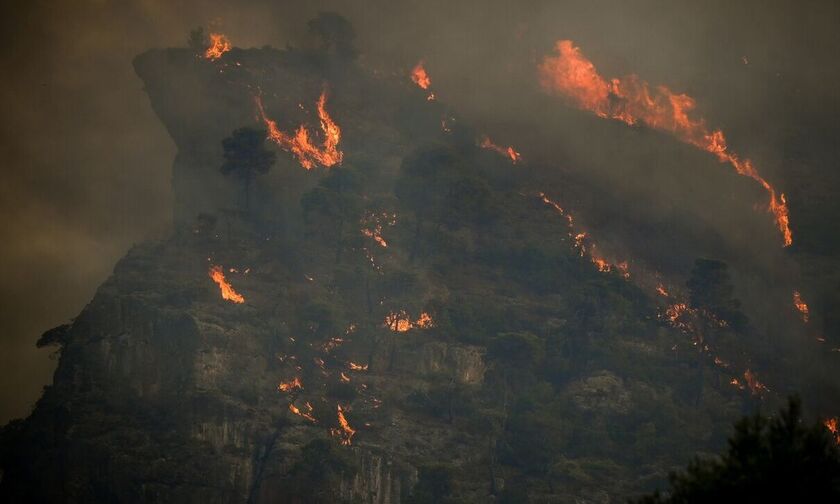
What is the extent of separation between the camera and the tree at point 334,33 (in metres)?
188

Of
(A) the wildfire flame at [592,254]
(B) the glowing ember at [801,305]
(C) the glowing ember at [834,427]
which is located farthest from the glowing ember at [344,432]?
(B) the glowing ember at [801,305]

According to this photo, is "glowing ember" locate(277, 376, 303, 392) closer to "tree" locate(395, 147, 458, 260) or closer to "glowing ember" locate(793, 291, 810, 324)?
"tree" locate(395, 147, 458, 260)

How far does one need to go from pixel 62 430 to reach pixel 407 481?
49.9 m

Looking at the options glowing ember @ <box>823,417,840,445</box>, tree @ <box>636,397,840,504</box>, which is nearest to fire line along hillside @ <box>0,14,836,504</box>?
glowing ember @ <box>823,417,840,445</box>

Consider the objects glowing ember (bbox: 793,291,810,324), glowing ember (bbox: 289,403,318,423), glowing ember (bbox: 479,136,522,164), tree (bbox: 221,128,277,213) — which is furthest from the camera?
glowing ember (bbox: 479,136,522,164)

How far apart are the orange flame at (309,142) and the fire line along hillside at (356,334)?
1.57 ft

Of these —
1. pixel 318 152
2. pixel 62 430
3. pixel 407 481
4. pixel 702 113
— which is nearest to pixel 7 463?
pixel 62 430

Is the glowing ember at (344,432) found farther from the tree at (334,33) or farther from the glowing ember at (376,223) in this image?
the tree at (334,33)

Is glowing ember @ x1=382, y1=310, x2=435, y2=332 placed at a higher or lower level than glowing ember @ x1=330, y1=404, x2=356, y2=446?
higher

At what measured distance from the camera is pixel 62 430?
115m

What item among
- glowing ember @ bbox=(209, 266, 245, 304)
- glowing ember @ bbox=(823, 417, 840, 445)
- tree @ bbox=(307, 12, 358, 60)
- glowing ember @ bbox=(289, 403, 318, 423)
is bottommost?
glowing ember @ bbox=(289, 403, 318, 423)

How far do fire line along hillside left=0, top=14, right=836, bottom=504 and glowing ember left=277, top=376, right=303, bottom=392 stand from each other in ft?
1.13

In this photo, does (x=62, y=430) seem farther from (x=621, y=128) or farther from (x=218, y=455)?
(x=621, y=128)

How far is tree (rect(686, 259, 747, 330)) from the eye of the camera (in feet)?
479
